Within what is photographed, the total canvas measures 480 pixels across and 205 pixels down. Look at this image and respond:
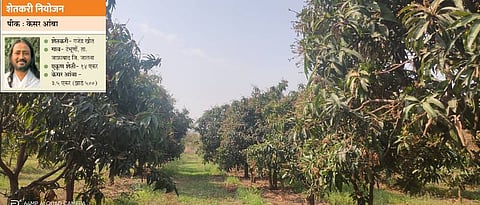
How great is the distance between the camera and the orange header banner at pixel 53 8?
1.94 m

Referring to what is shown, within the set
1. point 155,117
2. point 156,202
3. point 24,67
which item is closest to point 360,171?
point 155,117

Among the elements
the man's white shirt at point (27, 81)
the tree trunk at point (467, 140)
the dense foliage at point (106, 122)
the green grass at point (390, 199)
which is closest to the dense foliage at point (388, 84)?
the tree trunk at point (467, 140)

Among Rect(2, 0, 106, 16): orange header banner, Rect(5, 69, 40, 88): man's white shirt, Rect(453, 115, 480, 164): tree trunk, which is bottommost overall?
Rect(453, 115, 480, 164): tree trunk

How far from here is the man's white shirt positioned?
1.91 meters

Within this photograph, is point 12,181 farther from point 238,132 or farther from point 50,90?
point 238,132

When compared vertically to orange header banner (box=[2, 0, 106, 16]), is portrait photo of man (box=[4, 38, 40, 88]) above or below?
below

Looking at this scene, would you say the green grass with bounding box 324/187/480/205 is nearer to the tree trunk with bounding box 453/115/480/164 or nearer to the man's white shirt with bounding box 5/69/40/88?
the tree trunk with bounding box 453/115/480/164

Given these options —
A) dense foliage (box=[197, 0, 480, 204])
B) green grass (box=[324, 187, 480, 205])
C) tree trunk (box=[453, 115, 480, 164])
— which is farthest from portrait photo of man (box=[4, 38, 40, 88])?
green grass (box=[324, 187, 480, 205])

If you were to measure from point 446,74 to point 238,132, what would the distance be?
10559 mm
